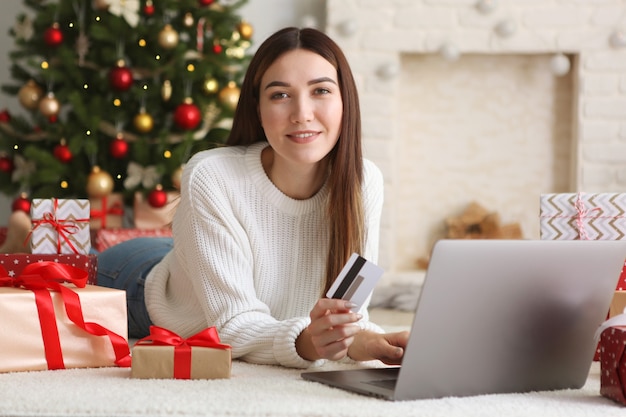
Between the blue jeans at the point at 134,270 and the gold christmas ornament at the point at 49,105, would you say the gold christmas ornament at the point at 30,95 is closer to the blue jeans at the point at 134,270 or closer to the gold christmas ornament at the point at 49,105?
the gold christmas ornament at the point at 49,105

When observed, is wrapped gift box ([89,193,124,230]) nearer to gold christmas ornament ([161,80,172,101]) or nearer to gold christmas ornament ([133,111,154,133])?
gold christmas ornament ([133,111,154,133])

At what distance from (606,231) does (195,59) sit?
97.8 inches

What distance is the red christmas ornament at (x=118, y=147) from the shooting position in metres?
3.77

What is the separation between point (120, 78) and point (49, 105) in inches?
13.0

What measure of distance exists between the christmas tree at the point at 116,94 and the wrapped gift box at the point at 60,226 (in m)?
1.78

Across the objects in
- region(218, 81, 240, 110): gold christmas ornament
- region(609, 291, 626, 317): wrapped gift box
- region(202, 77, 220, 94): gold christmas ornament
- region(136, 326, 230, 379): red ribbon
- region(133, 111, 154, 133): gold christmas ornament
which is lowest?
region(136, 326, 230, 379): red ribbon

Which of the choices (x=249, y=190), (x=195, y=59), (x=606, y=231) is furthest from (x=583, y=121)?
(x=249, y=190)

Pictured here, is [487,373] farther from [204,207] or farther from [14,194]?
[14,194]

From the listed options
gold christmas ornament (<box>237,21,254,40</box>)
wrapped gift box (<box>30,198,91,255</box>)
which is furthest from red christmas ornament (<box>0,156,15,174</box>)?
wrapped gift box (<box>30,198,91,255</box>)

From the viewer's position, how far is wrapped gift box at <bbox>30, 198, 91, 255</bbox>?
195 cm

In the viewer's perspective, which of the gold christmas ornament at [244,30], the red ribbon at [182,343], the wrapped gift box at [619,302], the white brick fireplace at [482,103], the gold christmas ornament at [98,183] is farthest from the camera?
the white brick fireplace at [482,103]

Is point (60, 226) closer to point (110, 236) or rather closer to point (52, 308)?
point (52, 308)

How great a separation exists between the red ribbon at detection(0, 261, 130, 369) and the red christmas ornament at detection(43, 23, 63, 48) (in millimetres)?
2447

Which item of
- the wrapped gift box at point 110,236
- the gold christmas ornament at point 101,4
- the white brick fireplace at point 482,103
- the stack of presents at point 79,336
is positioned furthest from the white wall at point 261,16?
the stack of presents at point 79,336
